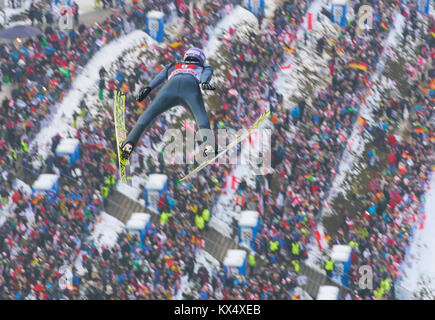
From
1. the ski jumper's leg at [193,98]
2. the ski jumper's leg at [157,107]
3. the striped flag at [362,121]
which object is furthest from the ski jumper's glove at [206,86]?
the striped flag at [362,121]

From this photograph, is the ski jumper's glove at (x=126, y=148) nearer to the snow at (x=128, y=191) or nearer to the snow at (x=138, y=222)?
the snow at (x=138, y=222)

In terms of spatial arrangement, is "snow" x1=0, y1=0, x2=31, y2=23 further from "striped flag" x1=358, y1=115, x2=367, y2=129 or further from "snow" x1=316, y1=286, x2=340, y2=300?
"snow" x1=316, y1=286, x2=340, y2=300

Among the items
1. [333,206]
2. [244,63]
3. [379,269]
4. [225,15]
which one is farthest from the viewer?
[225,15]

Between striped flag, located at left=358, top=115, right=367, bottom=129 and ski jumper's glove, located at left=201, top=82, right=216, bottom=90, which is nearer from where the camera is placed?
ski jumper's glove, located at left=201, top=82, right=216, bottom=90

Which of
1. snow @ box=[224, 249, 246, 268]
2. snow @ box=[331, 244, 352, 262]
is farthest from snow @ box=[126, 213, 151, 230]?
snow @ box=[331, 244, 352, 262]

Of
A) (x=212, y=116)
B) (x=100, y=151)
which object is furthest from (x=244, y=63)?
(x=100, y=151)

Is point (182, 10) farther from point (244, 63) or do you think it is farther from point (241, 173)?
point (241, 173)
